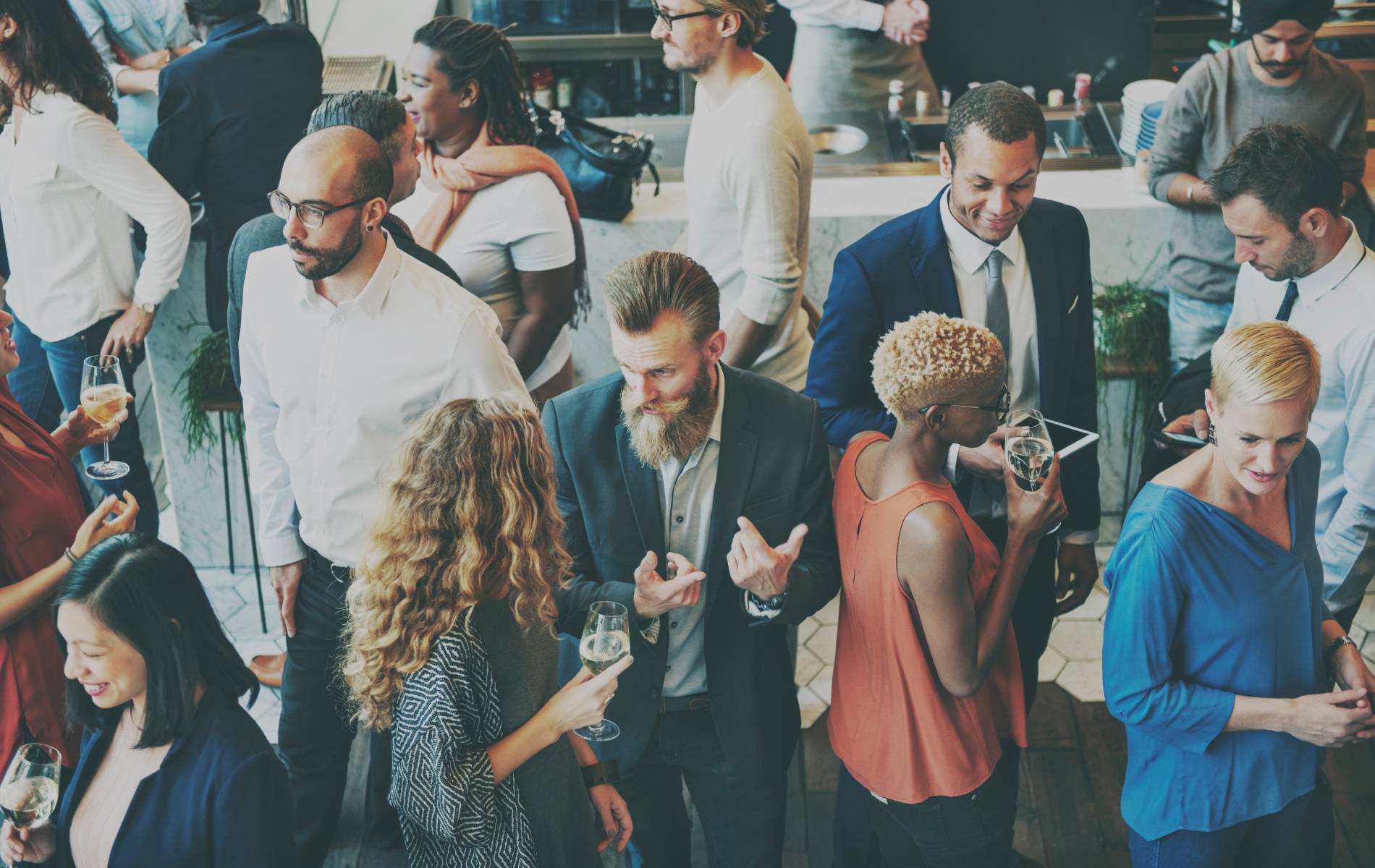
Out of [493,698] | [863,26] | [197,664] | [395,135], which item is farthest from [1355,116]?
[197,664]

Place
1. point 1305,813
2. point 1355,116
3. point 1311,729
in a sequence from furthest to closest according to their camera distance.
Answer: point 1355,116 → point 1305,813 → point 1311,729

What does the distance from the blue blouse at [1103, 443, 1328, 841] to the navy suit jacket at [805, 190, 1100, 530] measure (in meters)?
0.56

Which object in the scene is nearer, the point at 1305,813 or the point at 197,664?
the point at 197,664

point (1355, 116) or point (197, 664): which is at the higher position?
point (1355, 116)

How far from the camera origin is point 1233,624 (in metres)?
2.17

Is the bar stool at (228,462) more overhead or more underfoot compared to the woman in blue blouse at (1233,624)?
more underfoot

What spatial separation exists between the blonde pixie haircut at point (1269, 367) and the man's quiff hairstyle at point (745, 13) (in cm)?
143

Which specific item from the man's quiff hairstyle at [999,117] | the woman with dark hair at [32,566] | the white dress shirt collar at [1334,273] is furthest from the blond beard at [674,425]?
the white dress shirt collar at [1334,273]

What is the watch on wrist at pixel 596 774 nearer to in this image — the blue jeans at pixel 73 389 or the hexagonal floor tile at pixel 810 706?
the hexagonal floor tile at pixel 810 706

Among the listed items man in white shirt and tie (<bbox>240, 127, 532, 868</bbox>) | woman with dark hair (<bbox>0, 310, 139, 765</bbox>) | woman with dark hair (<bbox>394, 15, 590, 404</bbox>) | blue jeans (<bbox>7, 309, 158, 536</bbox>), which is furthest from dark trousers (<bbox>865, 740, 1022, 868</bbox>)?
blue jeans (<bbox>7, 309, 158, 536</bbox>)

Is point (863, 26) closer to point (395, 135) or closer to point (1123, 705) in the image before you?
point (395, 135)

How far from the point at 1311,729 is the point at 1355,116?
7.43 feet

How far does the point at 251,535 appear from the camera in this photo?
4195 millimetres

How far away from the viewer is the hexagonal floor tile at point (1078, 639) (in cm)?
386
